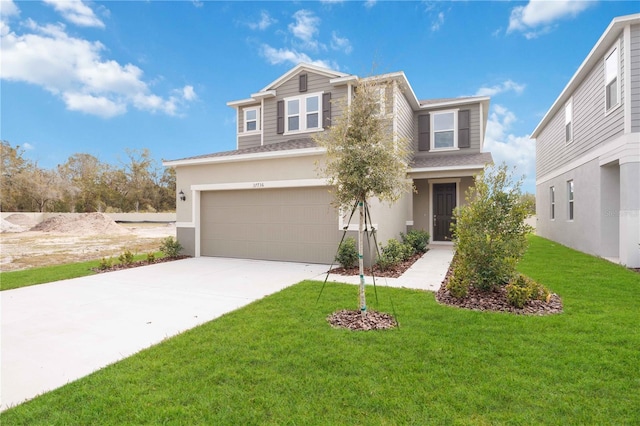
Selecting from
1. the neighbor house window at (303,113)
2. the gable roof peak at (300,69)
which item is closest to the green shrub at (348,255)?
the neighbor house window at (303,113)

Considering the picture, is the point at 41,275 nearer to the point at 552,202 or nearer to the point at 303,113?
the point at 303,113

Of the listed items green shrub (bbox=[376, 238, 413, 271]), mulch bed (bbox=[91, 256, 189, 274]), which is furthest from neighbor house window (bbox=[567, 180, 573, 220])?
mulch bed (bbox=[91, 256, 189, 274])

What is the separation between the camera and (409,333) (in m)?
4.02

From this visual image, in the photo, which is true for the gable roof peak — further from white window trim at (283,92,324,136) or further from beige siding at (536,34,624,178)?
beige siding at (536,34,624,178)

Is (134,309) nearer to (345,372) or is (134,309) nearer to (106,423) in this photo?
(106,423)

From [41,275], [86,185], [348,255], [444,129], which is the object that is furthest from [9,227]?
[444,129]

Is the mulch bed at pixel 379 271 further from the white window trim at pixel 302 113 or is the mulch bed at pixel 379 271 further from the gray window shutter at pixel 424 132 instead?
the gray window shutter at pixel 424 132

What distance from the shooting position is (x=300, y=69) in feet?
40.2

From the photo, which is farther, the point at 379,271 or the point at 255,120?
the point at 255,120

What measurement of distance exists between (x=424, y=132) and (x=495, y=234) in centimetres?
895

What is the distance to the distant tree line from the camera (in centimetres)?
3288

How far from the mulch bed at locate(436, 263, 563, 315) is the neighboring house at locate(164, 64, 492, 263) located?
3.49 meters

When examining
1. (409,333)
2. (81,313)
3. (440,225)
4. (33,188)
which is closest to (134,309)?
(81,313)

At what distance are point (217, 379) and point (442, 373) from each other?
2059 mm
